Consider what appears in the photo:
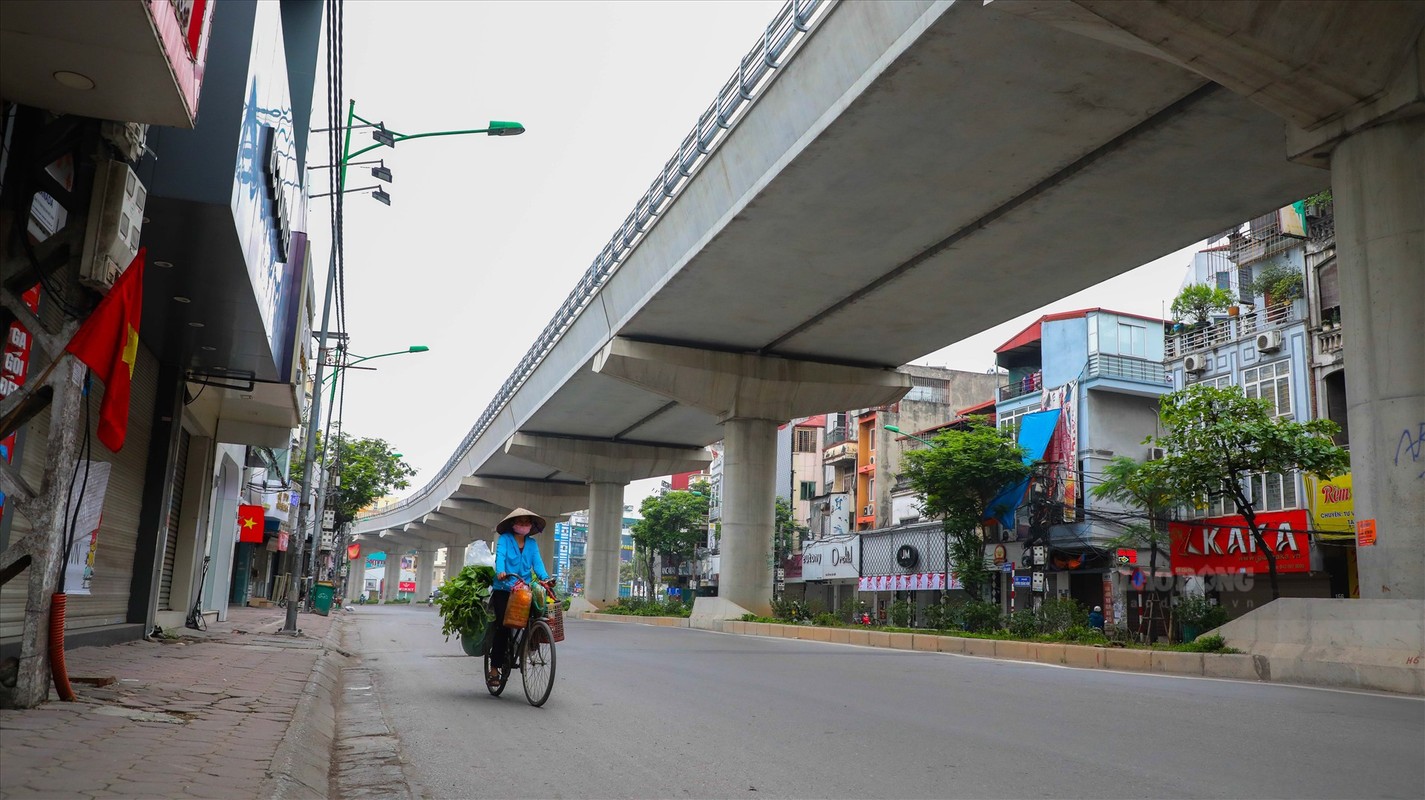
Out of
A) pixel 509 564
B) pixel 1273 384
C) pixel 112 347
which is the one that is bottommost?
pixel 509 564

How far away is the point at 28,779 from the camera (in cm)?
416

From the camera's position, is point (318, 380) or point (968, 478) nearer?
point (318, 380)

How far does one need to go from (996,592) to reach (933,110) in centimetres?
2666

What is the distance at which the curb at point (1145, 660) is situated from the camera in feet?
34.9

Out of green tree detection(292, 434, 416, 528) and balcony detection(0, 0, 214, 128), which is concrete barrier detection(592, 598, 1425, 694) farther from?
green tree detection(292, 434, 416, 528)

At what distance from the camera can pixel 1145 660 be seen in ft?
47.0

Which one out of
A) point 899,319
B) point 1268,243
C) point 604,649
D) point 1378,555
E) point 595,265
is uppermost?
point 1268,243

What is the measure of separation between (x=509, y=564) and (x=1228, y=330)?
2961cm

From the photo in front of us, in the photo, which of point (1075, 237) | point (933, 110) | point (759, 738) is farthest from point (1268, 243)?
point (759, 738)

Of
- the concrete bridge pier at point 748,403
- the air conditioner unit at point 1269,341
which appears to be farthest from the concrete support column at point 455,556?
the air conditioner unit at point 1269,341

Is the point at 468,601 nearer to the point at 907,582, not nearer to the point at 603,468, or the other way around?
the point at 907,582

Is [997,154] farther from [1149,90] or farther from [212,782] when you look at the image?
[212,782]

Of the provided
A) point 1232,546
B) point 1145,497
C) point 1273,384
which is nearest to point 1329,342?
point 1273,384

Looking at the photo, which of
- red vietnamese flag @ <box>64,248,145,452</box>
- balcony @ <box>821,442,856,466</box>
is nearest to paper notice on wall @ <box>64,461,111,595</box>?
red vietnamese flag @ <box>64,248,145,452</box>
